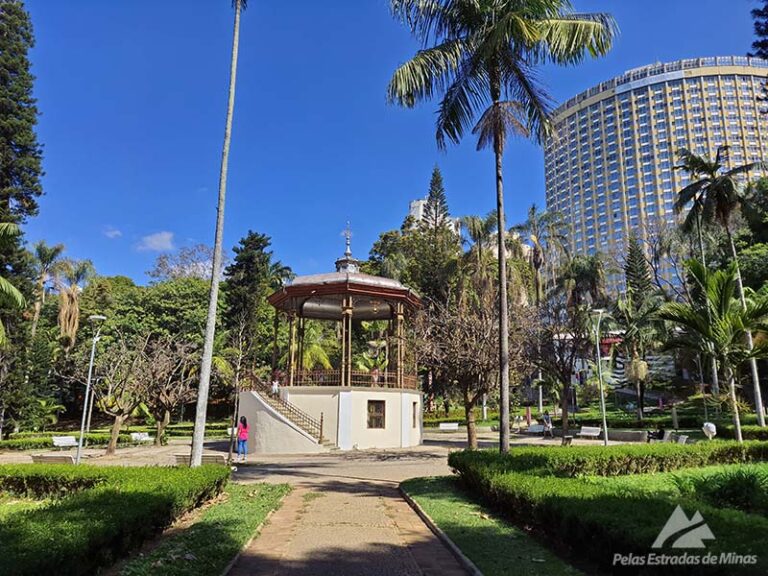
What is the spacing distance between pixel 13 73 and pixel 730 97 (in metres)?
93.3

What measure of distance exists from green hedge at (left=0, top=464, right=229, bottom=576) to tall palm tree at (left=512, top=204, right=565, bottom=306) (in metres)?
35.2

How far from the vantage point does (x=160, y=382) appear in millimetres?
25156

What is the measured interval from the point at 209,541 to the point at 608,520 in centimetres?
484

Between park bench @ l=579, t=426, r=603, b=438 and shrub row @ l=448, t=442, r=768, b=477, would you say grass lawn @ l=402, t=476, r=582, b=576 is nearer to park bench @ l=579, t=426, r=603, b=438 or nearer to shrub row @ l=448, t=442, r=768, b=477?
shrub row @ l=448, t=442, r=768, b=477

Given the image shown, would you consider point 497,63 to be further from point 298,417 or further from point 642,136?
point 642,136

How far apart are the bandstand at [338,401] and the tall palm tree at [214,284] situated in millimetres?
10802

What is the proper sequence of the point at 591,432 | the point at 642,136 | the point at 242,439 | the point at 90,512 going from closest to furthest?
the point at 90,512 < the point at 242,439 < the point at 591,432 < the point at 642,136

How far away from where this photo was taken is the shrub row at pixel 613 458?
34.6 feet

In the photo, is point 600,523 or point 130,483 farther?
point 130,483

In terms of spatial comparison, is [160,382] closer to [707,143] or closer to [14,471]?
[14,471]

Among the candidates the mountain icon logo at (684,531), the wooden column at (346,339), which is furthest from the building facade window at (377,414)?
the mountain icon logo at (684,531)

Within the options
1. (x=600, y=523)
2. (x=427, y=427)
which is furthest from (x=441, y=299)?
(x=600, y=523)

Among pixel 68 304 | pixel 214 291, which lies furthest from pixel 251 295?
pixel 214 291

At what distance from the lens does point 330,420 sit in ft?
75.6
